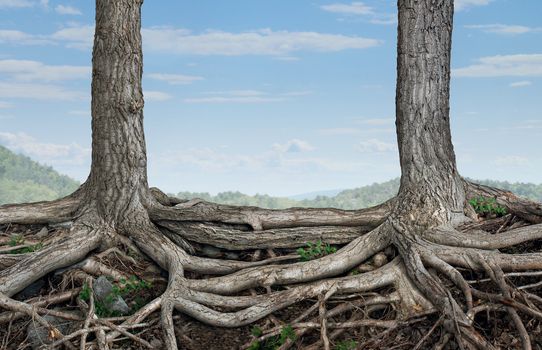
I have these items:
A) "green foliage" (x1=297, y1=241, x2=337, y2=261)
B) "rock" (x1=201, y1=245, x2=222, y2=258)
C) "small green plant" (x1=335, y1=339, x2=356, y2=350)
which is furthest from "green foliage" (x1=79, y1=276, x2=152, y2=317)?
"small green plant" (x1=335, y1=339, x2=356, y2=350)

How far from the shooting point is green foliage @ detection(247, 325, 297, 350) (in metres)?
7.83

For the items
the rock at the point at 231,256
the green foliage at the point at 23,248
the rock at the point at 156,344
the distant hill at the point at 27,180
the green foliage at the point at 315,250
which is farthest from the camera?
the distant hill at the point at 27,180

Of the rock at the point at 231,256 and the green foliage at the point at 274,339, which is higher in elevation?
the rock at the point at 231,256

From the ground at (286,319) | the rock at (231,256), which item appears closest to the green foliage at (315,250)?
the ground at (286,319)

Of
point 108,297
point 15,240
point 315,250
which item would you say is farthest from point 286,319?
point 15,240

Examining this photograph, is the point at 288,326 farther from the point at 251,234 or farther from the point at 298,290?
the point at 251,234

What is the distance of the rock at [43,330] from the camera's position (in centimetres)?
851

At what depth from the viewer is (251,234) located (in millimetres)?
9828

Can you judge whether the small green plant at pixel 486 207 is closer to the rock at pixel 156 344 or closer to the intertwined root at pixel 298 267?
the intertwined root at pixel 298 267

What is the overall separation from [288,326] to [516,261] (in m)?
2.90

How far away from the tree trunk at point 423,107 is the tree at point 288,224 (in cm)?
1

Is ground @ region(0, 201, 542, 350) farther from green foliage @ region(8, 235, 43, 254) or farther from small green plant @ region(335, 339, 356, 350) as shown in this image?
green foliage @ region(8, 235, 43, 254)

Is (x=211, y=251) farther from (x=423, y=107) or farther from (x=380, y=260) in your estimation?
(x=423, y=107)

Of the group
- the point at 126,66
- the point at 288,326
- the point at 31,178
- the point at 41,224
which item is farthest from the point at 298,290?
the point at 31,178
